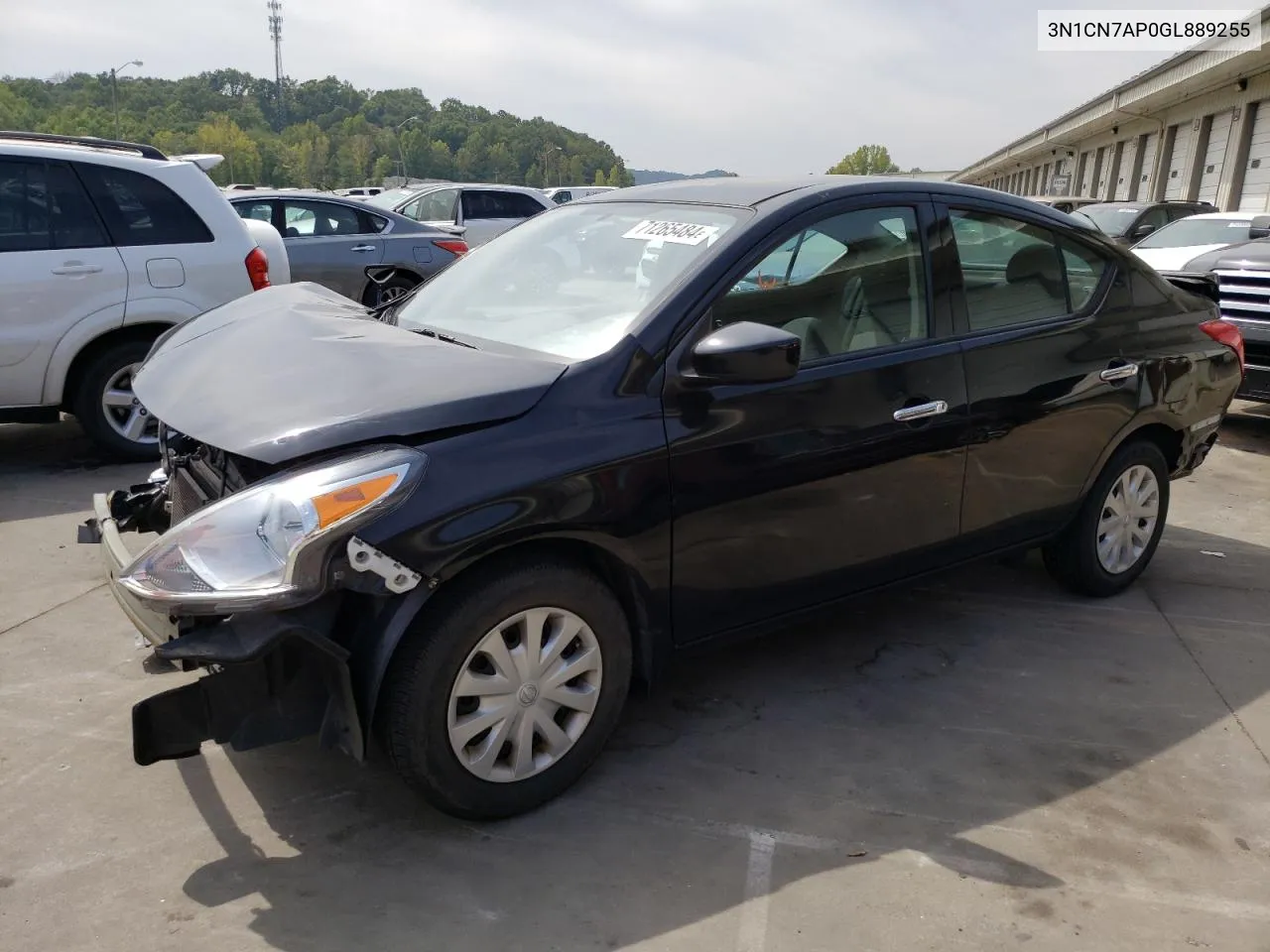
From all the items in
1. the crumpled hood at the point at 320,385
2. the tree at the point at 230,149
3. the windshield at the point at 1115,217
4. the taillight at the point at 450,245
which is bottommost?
the crumpled hood at the point at 320,385

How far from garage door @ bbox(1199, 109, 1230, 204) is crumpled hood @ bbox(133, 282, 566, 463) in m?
28.0

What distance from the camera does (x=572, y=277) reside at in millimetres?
3473

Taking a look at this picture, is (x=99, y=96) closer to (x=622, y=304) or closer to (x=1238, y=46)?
(x=1238, y=46)

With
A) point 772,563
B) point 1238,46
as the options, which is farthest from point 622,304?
point 1238,46

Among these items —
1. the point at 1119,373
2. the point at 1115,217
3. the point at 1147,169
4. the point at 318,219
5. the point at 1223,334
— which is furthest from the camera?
the point at 1147,169

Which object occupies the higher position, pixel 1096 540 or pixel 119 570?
pixel 119 570

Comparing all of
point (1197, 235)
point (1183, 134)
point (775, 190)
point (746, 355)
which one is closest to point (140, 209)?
point (775, 190)

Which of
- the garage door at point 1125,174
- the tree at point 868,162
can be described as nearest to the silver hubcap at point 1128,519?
the garage door at point 1125,174

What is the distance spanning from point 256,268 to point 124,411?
113cm

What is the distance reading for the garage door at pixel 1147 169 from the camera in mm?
33406

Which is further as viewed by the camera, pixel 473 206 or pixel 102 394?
pixel 473 206

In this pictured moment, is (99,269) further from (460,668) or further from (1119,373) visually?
(1119,373)

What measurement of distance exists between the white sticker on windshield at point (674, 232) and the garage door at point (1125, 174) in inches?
1493

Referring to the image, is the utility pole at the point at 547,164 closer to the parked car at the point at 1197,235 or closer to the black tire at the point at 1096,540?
the parked car at the point at 1197,235
